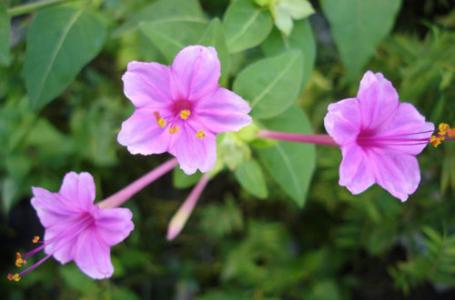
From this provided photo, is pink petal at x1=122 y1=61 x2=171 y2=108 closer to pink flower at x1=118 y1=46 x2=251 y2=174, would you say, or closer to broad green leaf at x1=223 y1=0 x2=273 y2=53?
pink flower at x1=118 y1=46 x2=251 y2=174

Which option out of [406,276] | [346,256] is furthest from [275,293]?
[406,276]

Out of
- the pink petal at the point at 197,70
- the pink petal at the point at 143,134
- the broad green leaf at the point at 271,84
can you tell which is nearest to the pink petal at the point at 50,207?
the pink petal at the point at 143,134

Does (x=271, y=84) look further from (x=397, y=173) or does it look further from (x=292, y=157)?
(x=397, y=173)

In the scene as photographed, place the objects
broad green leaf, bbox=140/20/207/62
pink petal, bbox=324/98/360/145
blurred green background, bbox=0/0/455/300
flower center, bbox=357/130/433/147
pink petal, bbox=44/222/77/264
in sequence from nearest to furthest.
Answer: pink petal, bbox=324/98/360/145
flower center, bbox=357/130/433/147
pink petal, bbox=44/222/77/264
broad green leaf, bbox=140/20/207/62
blurred green background, bbox=0/0/455/300

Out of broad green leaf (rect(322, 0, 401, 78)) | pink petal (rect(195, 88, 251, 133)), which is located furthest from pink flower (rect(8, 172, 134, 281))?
broad green leaf (rect(322, 0, 401, 78))

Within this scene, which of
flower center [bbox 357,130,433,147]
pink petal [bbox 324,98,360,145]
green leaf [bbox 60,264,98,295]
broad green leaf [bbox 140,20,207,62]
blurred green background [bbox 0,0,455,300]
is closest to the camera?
pink petal [bbox 324,98,360,145]

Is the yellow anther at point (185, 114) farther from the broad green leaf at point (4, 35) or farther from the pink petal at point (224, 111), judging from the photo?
the broad green leaf at point (4, 35)
